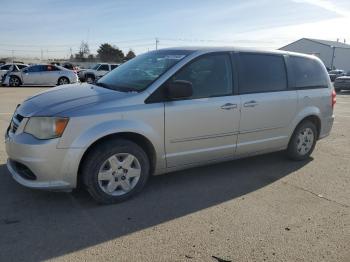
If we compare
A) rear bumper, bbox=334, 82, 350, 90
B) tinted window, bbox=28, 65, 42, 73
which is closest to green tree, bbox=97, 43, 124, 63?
tinted window, bbox=28, 65, 42, 73

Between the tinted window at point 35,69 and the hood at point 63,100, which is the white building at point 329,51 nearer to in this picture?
the tinted window at point 35,69

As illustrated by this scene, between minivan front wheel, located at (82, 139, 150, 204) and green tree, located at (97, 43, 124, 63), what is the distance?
7175cm

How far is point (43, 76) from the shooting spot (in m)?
24.8

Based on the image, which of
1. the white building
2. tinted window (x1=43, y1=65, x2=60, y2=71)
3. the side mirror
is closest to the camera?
the side mirror

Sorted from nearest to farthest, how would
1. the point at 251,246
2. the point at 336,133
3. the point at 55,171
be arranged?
the point at 251,246 → the point at 55,171 → the point at 336,133

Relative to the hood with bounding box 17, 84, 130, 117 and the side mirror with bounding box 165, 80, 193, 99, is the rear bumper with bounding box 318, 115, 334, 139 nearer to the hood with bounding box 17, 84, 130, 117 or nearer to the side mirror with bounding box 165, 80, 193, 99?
the side mirror with bounding box 165, 80, 193, 99

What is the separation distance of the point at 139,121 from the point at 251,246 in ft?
5.96

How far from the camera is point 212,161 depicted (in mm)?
5398

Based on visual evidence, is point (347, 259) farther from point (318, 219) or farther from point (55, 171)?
point (55, 171)

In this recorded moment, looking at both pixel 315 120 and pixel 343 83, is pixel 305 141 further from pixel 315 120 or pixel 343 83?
pixel 343 83

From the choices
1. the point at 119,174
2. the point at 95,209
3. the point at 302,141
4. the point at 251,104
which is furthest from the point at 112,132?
the point at 302,141

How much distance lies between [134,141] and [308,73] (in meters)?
3.41

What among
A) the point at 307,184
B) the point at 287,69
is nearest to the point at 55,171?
the point at 307,184

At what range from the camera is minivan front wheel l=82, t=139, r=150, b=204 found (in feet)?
14.3
